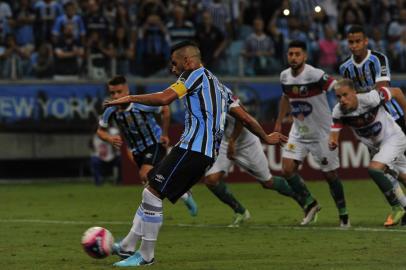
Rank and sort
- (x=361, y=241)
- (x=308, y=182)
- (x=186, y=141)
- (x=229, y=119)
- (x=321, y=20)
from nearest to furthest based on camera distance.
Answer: (x=186, y=141), (x=361, y=241), (x=229, y=119), (x=308, y=182), (x=321, y=20)

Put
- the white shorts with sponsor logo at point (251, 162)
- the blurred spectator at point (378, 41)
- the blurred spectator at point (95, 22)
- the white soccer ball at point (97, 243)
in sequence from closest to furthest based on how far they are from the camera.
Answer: the white soccer ball at point (97, 243), the white shorts with sponsor logo at point (251, 162), the blurred spectator at point (95, 22), the blurred spectator at point (378, 41)

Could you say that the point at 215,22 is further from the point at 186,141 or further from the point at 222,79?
the point at 186,141

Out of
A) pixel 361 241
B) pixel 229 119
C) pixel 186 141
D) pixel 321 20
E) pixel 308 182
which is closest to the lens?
pixel 186 141

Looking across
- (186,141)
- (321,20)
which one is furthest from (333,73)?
(186,141)

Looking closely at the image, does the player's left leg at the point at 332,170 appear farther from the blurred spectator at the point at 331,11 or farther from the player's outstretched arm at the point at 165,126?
the blurred spectator at the point at 331,11

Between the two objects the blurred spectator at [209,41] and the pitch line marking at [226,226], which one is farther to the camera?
the blurred spectator at [209,41]

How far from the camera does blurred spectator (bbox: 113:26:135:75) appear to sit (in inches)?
1015

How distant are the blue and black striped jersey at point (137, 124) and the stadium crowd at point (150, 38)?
9.43 metres

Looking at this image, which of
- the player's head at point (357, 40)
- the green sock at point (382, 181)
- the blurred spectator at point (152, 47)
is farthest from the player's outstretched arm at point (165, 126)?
the blurred spectator at point (152, 47)

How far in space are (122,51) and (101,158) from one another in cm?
263

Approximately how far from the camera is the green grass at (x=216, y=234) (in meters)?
11.2

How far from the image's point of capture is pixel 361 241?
12773mm

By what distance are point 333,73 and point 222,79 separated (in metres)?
2.73

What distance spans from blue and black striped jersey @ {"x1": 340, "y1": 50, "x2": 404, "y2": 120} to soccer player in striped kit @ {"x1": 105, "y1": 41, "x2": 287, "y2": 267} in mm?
4216
